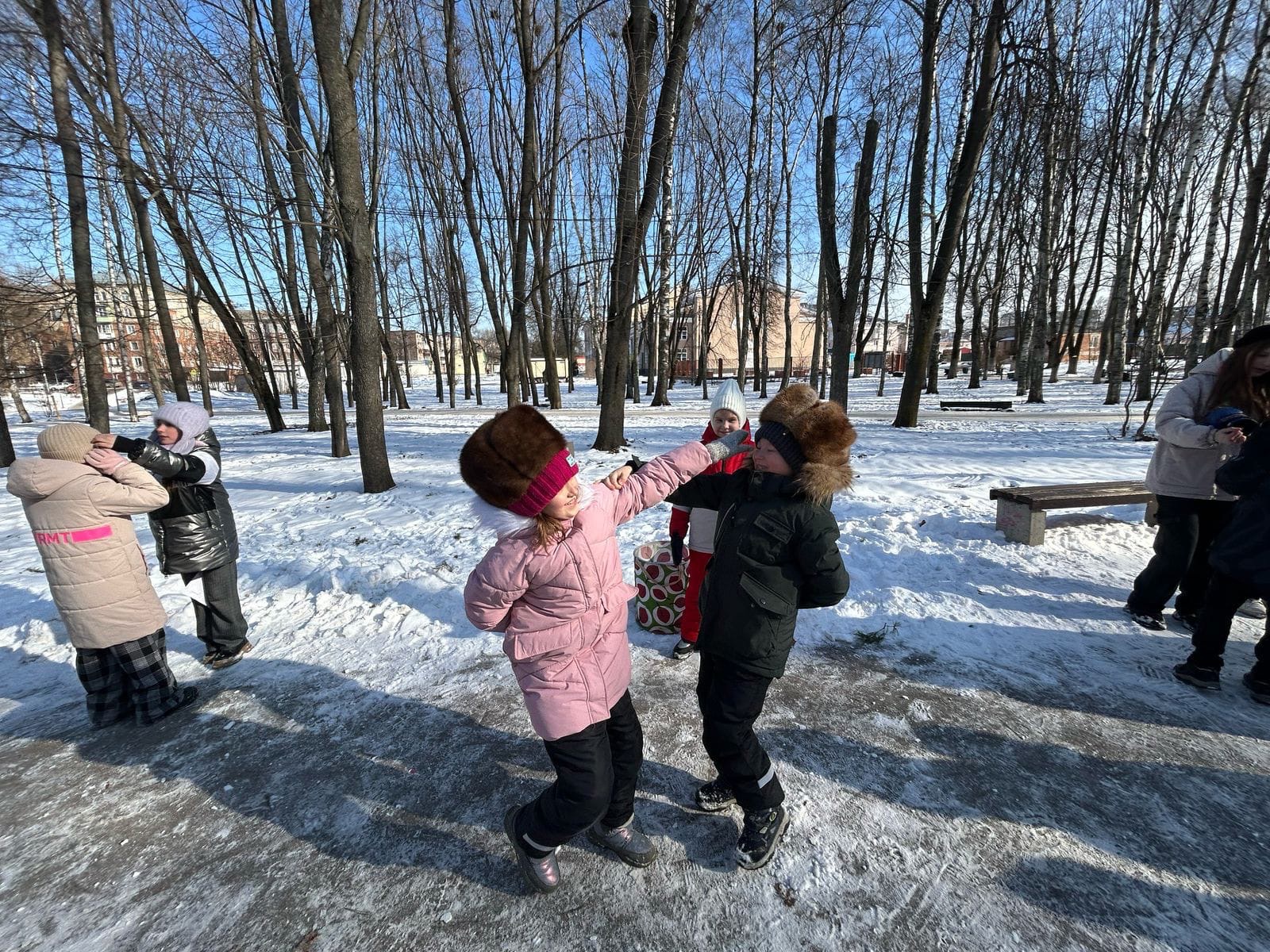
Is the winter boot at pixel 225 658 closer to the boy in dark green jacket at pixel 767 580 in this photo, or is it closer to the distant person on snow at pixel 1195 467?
the boy in dark green jacket at pixel 767 580

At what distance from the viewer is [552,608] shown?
1.90 meters

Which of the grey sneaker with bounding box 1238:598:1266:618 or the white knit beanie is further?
the grey sneaker with bounding box 1238:598:1266:618

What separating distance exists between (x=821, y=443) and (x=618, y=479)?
2.54 feet

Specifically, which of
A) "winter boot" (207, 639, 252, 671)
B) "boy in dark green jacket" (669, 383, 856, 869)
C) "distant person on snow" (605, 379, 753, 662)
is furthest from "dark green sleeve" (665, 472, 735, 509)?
"winter boot" (207, 639, 252, 671)

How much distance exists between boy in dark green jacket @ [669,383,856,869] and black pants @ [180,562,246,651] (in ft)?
10.8

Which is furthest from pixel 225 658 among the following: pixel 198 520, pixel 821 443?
pixel 821 443

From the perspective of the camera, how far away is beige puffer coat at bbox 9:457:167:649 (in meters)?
2.72

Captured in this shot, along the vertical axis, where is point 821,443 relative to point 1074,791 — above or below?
above

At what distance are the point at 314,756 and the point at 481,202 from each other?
64.5ft

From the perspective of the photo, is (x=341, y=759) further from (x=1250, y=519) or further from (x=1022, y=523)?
(x=1022, y=523)

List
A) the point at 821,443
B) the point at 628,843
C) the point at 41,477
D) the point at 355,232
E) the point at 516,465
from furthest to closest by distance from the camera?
the point at 355,232 < the point at 41,477 < the point at 628,843 < the point at 821,443 < the point at 516,465

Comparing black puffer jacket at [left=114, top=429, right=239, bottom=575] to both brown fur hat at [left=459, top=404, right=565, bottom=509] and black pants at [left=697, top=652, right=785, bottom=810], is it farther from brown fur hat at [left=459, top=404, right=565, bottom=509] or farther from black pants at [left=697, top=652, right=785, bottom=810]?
black pants at [left=697, top=652, right=785, bottom=810]

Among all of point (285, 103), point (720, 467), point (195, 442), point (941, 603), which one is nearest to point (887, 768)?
point (720, 467)

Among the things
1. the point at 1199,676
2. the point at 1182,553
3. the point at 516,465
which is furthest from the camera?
the point at 1182,553
